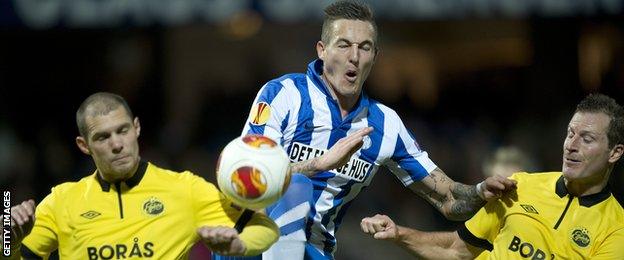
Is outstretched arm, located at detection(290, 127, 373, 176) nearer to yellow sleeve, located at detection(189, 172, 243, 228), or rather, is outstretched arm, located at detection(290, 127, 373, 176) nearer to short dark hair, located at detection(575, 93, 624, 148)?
yellow sleeve, located at detection(189, 172, 243, 228)

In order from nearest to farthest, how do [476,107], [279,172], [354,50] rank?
[279,172]
[354,50]
[476,107]

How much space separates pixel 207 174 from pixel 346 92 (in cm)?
485

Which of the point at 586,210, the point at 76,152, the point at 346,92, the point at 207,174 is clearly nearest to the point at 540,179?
the point at 586,210

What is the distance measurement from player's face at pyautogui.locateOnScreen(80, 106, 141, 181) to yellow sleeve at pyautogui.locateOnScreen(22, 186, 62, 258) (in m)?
0.33

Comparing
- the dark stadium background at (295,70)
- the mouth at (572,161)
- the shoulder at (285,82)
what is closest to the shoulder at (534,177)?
the mouth at (572,161)

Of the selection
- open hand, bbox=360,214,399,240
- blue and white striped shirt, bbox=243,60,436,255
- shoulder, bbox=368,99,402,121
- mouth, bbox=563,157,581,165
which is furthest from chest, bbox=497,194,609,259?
shoulder, bbox=368,99,402,121

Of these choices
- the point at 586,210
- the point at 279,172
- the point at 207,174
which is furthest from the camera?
the point at 207,174

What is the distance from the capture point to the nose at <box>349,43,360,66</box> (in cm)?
698

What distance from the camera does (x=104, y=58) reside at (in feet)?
43.7

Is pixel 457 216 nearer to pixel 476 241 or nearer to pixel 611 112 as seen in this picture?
pixel 476 241

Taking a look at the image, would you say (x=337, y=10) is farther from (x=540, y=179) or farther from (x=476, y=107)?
(x=476, y=107)

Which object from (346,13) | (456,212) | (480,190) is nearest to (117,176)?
(346,13)

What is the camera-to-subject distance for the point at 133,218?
607 centimetres

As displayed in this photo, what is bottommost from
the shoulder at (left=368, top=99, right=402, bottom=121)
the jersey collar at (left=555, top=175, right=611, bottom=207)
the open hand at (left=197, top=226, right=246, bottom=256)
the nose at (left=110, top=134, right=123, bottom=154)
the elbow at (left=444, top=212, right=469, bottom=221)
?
the elbow at (left=444, top=212, right=469, bottom=221)
